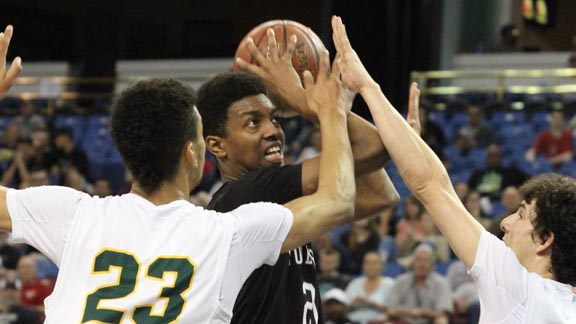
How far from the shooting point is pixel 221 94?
146 inches

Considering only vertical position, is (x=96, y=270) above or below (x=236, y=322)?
above

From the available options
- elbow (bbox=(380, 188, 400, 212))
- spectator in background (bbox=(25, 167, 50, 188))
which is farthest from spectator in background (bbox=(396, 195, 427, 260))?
elbow (bbox=(380, 188, 400, 212))

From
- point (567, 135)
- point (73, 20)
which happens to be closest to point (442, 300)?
point (567, 135)

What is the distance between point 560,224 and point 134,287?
4.24 feet

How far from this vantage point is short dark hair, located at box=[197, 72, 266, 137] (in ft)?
12.1

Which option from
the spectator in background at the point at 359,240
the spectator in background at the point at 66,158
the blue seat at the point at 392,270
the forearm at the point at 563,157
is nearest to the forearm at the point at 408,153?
the blue seat at the point at 392,270

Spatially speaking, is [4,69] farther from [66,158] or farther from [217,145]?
[66,158]

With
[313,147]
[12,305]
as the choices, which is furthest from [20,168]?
[12,305]

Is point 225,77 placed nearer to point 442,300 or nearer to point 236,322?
point 236,322

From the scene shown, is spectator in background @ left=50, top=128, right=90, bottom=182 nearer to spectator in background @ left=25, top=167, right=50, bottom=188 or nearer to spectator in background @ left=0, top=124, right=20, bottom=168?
spectator in background @ left=25, top=167, right=50, bottom=188

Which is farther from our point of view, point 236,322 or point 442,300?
point 442,300

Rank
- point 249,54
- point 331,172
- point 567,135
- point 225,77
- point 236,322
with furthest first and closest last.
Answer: point 567,135 < point 249,54 < point 225,77 < point 236,322 < point 331,172

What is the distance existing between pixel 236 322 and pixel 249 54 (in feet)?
3.42

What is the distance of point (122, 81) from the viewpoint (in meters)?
16.6
